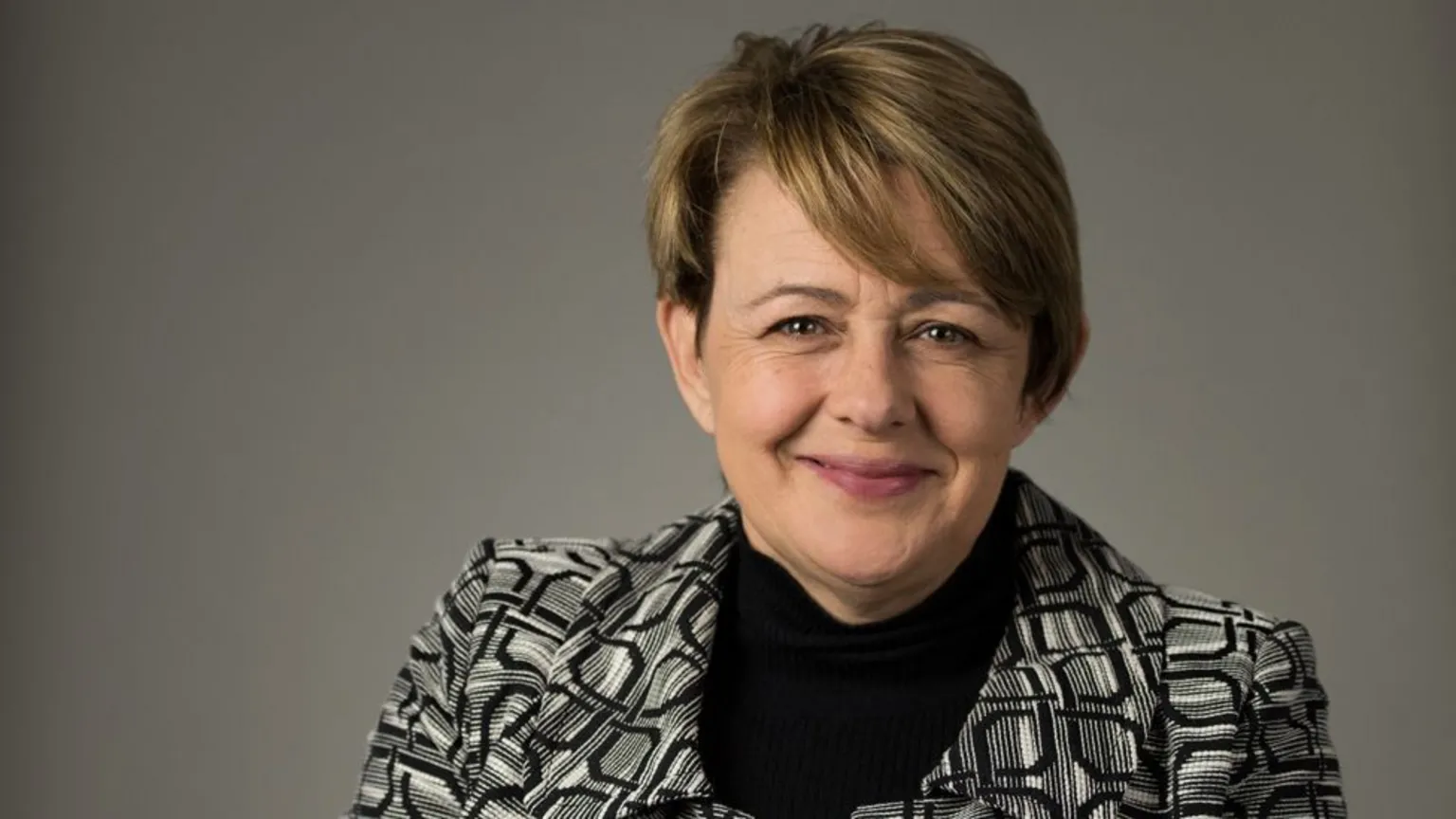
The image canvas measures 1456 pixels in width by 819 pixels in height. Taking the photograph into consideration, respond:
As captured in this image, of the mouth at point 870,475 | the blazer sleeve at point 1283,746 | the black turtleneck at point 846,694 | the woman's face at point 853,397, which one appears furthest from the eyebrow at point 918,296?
the blazer sleeve at point 1283,746

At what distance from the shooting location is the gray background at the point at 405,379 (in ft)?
11.0

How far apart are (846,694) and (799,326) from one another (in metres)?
0.40

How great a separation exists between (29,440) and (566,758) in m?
1.65

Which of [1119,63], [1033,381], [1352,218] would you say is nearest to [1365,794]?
[1352,218]

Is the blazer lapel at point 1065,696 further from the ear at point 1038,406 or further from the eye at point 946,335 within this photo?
the eye at point 946,335

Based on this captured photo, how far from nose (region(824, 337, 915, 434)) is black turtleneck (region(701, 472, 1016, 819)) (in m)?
0.24

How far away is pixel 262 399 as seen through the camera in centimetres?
345

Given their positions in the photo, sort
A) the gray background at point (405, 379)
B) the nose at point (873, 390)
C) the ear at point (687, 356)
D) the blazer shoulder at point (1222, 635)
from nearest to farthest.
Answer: the nose at point (873, 390), the blazer shoulder at point (1222, 635), the ear at point (687, 356), the gray background at point (405, 379)

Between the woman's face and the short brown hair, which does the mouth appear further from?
the short brown hair

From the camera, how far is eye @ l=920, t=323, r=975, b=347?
1978 mm

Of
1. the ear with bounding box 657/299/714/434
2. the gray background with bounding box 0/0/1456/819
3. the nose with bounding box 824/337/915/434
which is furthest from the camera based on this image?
the gray background with bounding box 0/0/1456/819

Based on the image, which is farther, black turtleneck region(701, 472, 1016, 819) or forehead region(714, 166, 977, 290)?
black turtleneck region(701, 472, 1016, 819)

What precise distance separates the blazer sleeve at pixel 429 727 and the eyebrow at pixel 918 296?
0.53 meters

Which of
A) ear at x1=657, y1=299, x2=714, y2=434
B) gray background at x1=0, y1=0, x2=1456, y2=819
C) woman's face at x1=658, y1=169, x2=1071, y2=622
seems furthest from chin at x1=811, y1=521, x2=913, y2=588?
gray background at x1=0, y1=0, x2=1456, y2=819
